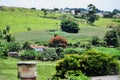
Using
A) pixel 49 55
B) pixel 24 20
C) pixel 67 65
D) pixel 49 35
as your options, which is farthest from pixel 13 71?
pixel 24 20

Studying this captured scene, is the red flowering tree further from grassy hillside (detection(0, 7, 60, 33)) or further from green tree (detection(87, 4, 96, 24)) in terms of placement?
green tree (detection(87, 4, 96, 24))

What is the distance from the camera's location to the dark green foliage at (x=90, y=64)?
46.5m

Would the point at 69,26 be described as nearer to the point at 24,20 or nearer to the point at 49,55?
the point at 24,20

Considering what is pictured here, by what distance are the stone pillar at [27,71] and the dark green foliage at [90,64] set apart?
37.4 meters

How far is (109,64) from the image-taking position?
48906 millimetres

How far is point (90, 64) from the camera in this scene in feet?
156

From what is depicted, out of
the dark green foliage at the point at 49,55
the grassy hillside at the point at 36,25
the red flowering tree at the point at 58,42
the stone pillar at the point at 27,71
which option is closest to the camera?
the stone pillar at the point at 27,71

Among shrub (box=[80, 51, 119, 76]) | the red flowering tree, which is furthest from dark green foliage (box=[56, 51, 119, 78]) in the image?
the red flowering tree

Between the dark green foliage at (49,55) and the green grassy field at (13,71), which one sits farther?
the dark green foliage at (49,55)

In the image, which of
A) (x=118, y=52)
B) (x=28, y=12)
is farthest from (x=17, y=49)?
(x=28, y=12)

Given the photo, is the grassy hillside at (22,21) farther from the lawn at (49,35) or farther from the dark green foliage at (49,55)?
the dark green foliage at (49,55)

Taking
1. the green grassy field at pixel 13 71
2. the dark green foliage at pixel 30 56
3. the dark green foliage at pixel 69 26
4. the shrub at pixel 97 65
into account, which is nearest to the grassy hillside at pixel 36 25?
the dark green foliage at pixel 69 26

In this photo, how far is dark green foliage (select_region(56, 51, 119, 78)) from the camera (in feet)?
153

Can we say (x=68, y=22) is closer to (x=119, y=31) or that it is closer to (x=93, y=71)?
(x=119, y=31)
